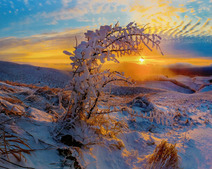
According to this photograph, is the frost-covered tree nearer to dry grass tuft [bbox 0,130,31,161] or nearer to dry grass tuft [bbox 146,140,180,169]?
dry grass tuft [bbox 0,130,31,161]

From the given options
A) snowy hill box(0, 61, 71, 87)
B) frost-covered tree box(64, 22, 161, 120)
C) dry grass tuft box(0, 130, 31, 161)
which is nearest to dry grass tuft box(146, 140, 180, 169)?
frost-covered tree box(64, 22, 161, 120)

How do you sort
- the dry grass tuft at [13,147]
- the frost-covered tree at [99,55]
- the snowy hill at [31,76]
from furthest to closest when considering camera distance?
the snowy hill at [31,76]
the frost-covered tree at [99,55]
the dry grass tuft at [13,147]

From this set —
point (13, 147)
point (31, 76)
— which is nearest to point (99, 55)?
point (13, 147)

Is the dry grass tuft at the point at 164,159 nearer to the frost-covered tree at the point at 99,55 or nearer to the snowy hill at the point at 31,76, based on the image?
the frost-covered tree at the point at 99,55

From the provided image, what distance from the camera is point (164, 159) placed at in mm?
2039

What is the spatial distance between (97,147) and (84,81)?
869 millimetres

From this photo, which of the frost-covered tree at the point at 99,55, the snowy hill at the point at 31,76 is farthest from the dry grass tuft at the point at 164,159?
the snowy hill at the point at 31,76

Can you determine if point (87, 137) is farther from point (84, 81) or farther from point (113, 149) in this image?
point (84, 81)

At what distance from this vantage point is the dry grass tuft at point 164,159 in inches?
77.9

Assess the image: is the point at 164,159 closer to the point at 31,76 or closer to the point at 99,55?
the point at 99,55

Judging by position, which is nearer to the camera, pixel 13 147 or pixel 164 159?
pixel 13 147

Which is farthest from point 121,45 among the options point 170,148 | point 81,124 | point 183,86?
point 183,86

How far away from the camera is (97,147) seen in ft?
6.68

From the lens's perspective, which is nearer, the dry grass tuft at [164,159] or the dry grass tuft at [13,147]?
the dry grass tuft at [13,147]
